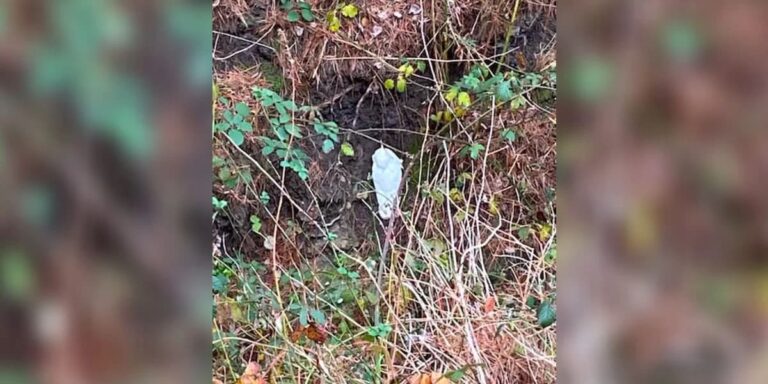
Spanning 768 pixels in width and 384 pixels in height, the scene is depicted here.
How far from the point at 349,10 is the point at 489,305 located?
102 centimetres

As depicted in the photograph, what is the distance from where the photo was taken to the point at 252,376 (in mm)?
1787

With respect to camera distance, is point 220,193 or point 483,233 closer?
point 220,193

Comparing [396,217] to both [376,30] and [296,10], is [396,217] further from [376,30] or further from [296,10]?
[296,10]

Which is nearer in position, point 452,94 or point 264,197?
point 264,197
